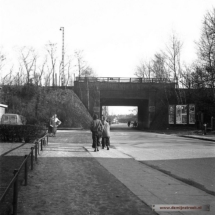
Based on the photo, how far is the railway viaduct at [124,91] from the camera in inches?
1992

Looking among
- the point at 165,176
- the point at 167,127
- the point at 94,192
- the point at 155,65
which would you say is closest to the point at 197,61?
the point at 167,127

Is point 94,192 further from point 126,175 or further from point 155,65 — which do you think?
point 155,65

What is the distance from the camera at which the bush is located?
1961 centimetres

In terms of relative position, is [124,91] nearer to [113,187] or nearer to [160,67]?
[160,67]

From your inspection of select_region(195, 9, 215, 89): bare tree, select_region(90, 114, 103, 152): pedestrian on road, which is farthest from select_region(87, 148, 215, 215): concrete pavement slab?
select_region(195, 9, 215, 89): bare tree

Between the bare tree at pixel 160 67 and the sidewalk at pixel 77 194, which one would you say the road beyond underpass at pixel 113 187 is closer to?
the sidewalk at pixel 77 194

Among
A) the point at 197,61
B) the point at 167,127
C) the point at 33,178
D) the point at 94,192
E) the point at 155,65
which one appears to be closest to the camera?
the point at 94,192

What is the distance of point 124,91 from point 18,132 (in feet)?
104

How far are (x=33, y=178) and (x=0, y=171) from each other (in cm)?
132

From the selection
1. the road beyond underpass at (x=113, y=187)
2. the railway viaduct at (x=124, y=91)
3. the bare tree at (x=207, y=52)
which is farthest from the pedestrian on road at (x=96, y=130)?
the railway viaduct at (x=124, y=91)

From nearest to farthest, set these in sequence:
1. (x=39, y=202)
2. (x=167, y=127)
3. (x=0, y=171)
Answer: (x=39, y=202), (x=0, y=171), (x=167, y=127)

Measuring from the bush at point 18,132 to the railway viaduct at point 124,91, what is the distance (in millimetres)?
31120

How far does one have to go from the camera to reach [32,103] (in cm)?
5078

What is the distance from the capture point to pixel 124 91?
50406 mm
